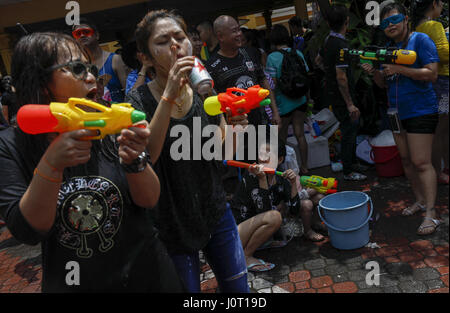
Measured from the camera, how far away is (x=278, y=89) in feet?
18.0

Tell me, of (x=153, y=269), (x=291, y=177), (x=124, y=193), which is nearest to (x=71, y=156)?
(x=124, y=193)

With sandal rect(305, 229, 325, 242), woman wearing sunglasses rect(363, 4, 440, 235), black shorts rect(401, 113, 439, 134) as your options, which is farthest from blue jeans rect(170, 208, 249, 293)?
black shorts rect(401, 113, 439, 134)

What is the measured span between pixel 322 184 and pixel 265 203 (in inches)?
27.5

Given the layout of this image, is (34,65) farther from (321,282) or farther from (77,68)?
(321,282)

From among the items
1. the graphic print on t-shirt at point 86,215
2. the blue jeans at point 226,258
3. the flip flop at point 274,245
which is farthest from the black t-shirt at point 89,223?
the flip flop at point 274,245

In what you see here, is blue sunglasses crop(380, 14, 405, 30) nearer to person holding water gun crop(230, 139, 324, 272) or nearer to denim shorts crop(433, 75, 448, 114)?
denim shorts crop(433, 75, 448, 114)

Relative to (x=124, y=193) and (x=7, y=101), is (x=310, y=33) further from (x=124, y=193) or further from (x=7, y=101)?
(x=124, y=193)

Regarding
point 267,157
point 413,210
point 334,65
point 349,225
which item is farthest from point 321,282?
point 334,65

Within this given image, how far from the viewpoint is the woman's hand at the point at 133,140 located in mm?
1234

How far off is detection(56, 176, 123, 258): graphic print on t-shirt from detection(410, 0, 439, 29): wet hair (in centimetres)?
325

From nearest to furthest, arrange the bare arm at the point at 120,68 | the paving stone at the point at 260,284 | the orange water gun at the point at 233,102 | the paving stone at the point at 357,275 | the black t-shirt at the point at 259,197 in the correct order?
1. the orange water gun at the point at 233,102
2. the paving stone at the point at 357,275
3. the paving stone at the point at 260,284
4. the black t-shirt at the point at 259,197
5. the bare arm at the point at 120,68

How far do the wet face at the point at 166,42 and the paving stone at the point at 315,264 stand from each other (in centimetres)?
242

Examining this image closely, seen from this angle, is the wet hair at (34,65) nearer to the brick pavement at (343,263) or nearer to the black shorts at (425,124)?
the brick pavement at (343,263)

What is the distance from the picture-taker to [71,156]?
1.14 meters
